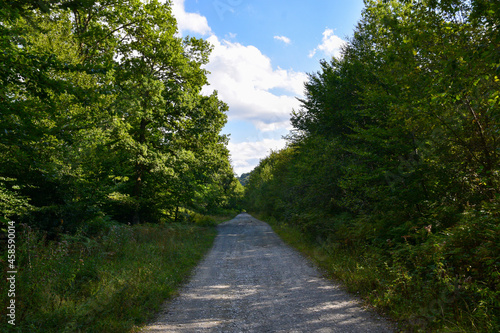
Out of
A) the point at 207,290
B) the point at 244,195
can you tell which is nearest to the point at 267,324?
the point at 207,290

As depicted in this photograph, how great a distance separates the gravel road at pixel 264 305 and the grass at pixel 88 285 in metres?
0.56

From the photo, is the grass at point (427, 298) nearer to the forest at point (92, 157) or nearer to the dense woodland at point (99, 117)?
the forest at point (92, 157)

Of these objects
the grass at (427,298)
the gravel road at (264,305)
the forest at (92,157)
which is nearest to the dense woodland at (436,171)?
the grass at (427,298)

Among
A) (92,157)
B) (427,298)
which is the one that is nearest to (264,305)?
(427,298)

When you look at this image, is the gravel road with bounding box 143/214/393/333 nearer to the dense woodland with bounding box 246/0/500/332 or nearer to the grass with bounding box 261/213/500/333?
the grass with bounding box 261/213/500/333

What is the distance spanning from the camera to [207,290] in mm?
7414

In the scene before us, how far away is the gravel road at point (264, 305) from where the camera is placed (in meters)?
4.96

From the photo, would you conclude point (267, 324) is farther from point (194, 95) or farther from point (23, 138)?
point (194, 95)

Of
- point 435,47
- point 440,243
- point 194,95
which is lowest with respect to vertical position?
point 440,243

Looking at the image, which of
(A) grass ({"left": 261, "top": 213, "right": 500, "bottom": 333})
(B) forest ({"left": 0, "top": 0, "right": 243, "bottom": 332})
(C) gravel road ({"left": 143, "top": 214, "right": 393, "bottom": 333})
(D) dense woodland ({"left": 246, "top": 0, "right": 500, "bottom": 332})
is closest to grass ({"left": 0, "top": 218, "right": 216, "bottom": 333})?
(B) forest ({"left": 0, "top": 0, "right": 243, "bottom": 332})

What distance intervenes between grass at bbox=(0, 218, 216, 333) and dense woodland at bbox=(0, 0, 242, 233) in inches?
71.0

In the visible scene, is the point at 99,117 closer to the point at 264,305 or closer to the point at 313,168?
the point at 264,305

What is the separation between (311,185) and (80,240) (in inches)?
439

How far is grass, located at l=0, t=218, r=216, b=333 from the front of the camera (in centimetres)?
468
